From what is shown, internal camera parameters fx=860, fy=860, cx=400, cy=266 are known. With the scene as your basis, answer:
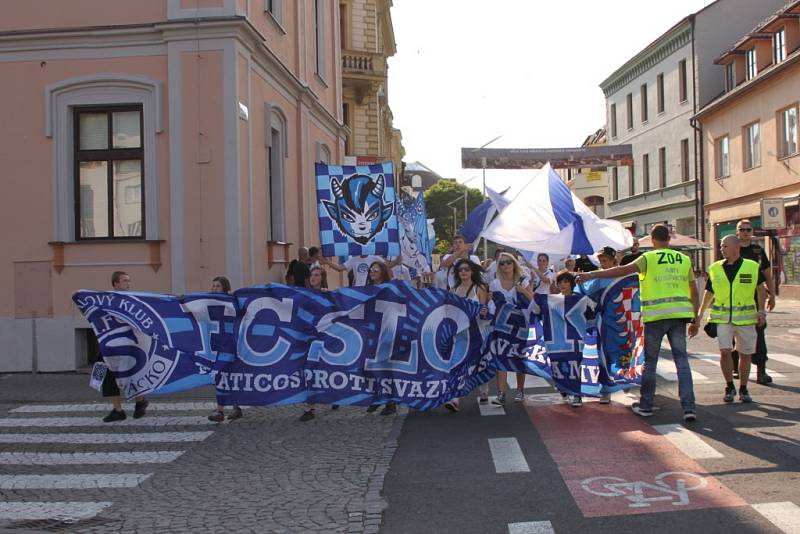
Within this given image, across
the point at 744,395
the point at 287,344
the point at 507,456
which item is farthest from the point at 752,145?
the point at 507,456

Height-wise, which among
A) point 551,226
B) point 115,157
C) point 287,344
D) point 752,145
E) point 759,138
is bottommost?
point 287,344

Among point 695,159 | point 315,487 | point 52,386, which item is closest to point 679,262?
point 315,487

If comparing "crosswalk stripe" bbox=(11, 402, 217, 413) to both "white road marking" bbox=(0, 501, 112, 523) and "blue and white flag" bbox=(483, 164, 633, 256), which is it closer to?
"white road marking" bbox=(0, 501, 112, 523)

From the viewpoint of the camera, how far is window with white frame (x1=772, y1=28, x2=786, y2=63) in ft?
96.7

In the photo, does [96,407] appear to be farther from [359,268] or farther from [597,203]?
[597,203]

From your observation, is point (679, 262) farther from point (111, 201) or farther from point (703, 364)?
point (111, 201)

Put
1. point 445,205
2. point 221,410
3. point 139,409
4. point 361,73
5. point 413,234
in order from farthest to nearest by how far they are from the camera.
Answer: point 445,205 → point 361,73 → point 413,234 → point 139,409 → point 221,410

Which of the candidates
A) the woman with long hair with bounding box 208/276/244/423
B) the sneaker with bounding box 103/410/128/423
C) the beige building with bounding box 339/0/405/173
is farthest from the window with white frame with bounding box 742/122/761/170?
the sneaker with bounding box 103/410/128/423

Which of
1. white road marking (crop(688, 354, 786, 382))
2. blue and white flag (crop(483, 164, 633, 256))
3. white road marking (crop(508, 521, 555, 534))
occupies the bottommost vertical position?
white road marking (crop(508, 521, 555, 534))

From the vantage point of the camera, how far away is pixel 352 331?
9.08m

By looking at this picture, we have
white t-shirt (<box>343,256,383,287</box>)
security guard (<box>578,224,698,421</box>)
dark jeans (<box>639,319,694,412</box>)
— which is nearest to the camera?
dark jeans (<box>639,319,694,412</box>)

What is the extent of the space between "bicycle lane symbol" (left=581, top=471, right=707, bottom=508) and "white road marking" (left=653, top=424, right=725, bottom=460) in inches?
25.4

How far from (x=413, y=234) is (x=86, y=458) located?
930cm

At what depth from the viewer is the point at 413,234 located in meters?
16.1
